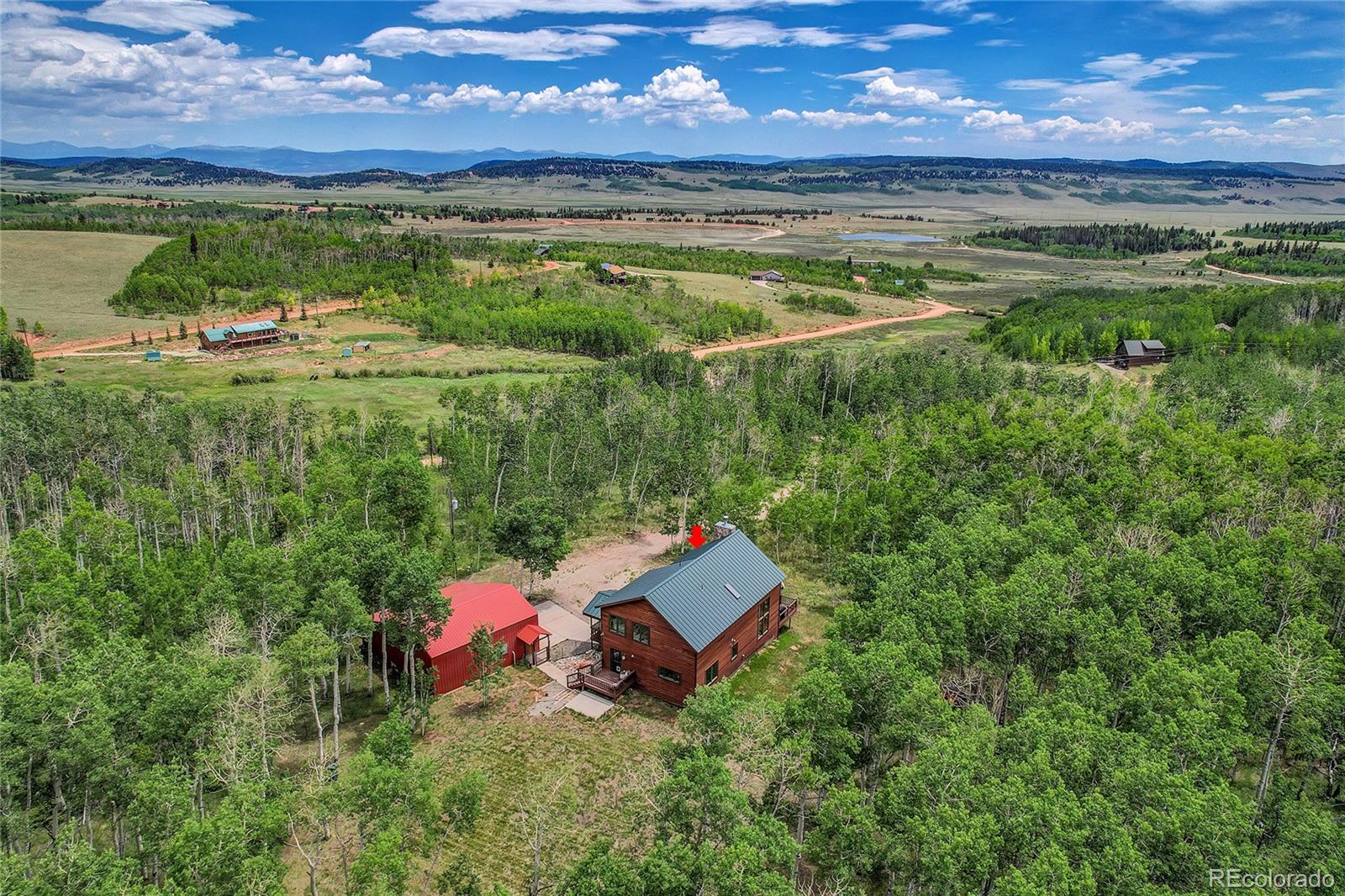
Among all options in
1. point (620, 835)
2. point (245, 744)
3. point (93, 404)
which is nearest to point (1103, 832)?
point (620, 835)

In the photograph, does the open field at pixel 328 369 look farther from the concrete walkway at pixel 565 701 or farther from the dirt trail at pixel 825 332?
the concrete walkway at pixel 565 701

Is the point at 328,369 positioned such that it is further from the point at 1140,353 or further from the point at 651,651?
the point at 1140,353

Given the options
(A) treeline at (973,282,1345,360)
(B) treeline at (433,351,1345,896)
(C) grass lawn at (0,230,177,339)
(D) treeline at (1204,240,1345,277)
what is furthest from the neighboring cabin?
(D) treeline at (1204,240,1345,277)

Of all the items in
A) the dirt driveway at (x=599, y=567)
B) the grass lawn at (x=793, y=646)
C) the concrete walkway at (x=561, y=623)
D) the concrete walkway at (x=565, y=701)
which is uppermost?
the dirt driveway at (x=599, y=567)

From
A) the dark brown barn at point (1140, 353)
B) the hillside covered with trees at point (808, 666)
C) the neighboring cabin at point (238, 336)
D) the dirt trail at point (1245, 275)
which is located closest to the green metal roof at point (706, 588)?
the hillside covered with trees at point (808, 666)

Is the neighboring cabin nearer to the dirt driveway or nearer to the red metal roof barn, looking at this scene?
the dirt driveway

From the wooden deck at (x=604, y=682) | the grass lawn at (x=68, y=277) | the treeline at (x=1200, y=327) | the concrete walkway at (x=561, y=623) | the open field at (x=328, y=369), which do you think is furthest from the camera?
the grass lawn at (x=68, y=277)
